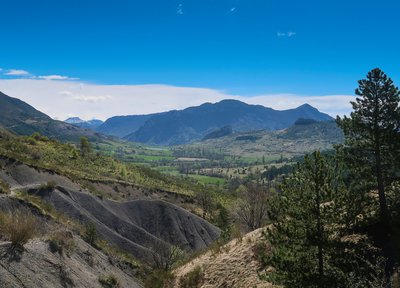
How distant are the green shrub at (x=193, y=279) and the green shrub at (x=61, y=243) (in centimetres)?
868

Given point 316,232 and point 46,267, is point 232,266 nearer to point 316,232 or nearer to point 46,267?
point 316,232

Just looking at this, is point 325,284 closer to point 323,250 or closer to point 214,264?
point 323,250

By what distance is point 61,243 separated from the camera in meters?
22.4

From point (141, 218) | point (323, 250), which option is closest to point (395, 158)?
point (323, 250)

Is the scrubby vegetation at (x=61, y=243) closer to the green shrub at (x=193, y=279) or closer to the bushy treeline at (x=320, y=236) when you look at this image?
the green shrub at (x=193, y=279)

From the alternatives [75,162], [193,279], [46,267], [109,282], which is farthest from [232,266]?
[75,162]

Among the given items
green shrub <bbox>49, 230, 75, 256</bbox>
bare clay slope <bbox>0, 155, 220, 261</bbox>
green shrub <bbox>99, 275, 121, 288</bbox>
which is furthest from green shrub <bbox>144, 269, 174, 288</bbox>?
bare clay slope <bbox>0, 155, 220, 261</bbox>

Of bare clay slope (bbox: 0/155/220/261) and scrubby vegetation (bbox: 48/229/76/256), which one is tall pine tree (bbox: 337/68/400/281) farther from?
bare clay slope (bbox: 0/155/220/261)

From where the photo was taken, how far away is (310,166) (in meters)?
18.0

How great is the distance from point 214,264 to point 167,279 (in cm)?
479

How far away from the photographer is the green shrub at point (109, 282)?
24.4 metres

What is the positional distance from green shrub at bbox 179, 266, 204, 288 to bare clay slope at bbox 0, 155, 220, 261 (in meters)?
25.1

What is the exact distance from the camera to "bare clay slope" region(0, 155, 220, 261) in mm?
54812

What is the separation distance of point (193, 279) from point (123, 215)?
44497mm
